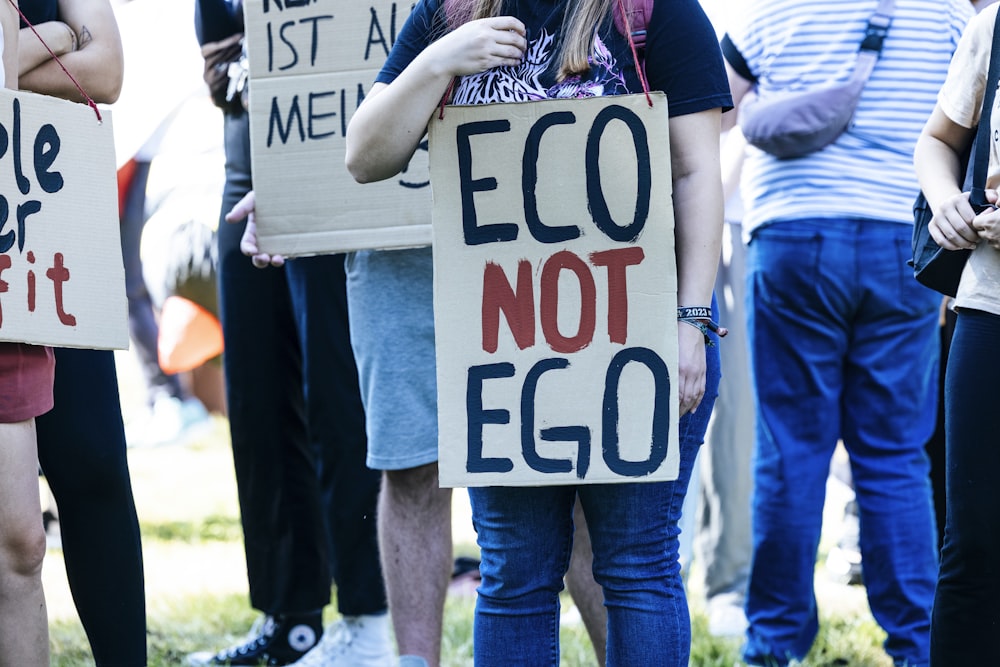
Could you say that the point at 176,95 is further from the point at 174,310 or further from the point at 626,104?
the point at 626,104

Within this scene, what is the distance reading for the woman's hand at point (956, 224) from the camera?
2473mm

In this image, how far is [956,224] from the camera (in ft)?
8.16

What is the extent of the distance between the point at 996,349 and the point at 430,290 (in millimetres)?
1238

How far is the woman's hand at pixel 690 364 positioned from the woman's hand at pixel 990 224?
1.95ft

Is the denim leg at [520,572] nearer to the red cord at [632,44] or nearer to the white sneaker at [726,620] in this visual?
the red cord at [632,44]

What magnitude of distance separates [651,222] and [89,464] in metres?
1.28

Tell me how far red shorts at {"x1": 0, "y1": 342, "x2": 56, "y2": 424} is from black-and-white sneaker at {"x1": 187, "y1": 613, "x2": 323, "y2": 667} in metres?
1.39

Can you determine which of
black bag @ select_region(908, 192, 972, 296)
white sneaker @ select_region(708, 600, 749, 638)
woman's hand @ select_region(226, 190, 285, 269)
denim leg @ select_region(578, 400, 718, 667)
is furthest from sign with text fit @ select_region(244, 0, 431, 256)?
white sneaker @ select_region(708, 600, 749, 638)

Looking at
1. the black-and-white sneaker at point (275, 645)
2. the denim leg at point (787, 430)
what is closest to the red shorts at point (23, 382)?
the black-and-white sneaker at point (275, 645)

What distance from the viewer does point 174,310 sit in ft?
31.3

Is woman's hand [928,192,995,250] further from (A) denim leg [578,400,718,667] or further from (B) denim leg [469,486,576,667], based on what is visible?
(B) denim leg [469,486,576,667]

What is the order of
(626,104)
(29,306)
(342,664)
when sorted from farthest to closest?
1. (342,664)
2. (29,306)
3. (626,104)

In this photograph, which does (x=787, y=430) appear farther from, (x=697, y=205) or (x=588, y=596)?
(x=697, y=205)

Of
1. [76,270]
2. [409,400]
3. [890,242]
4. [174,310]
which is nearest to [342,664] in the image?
[409,400]
